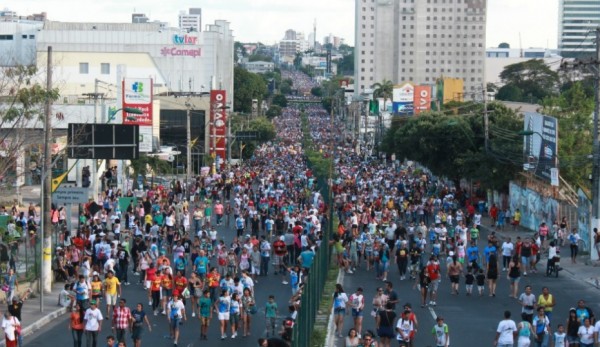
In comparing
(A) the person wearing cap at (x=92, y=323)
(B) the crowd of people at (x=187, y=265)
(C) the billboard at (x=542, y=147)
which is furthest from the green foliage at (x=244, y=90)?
(A) the person wearing cap at (x=92, y=323)

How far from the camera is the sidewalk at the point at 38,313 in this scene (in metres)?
25.0

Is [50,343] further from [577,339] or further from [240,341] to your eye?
[577,339]

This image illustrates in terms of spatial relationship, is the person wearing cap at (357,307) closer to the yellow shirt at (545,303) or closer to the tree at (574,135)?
the yellow shirt at (545,303)

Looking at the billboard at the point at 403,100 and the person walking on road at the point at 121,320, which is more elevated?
the billboard at the point at 403,100

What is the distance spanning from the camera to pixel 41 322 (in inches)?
1011

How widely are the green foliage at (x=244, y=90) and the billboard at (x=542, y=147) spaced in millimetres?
112948

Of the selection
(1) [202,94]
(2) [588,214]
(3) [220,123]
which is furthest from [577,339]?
(1) [202,94]

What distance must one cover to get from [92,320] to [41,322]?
155 inches

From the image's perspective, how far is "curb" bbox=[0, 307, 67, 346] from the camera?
24438 millimetres


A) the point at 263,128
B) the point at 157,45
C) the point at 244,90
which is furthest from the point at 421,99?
the point at 244,90

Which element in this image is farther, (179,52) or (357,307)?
(179,52)

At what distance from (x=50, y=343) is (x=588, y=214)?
2102 centimetres

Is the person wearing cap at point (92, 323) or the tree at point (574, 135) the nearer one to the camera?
the person wearing cap at point (92, 323)

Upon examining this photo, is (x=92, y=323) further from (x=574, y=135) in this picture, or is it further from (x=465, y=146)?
(x=465, y=146)
